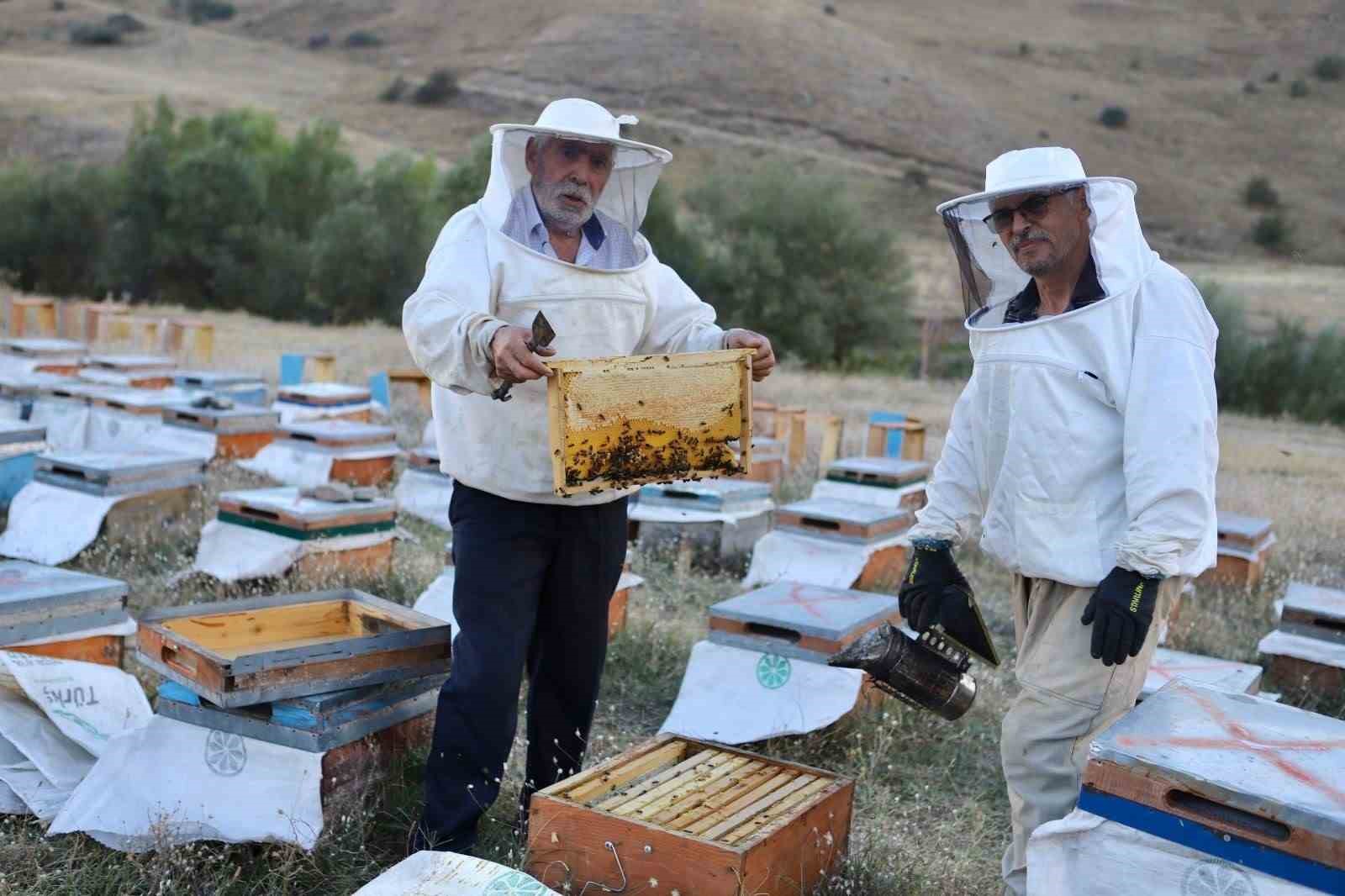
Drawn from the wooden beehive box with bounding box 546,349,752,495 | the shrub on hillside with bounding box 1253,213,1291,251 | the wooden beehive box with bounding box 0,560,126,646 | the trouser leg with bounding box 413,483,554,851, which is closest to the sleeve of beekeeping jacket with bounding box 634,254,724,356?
the wooden beehive box with bounding box 546,349,752,495

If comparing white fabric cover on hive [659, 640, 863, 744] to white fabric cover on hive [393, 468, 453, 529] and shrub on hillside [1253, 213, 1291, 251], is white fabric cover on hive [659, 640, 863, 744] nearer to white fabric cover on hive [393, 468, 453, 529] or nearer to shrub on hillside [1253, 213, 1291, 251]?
white fabric cover on hive [393, 468, 453, 529]

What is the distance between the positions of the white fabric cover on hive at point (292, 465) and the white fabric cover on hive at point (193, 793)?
3.87 meters

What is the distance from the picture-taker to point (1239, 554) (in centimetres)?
652

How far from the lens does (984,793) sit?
13.9 feet

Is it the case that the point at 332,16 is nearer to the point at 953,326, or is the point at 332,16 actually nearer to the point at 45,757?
the point at 953,326

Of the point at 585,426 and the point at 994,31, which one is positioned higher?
the point at 994,31

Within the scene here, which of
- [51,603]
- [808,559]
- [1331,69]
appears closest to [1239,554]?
[808,559]

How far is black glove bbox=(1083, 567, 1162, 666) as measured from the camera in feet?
8.47

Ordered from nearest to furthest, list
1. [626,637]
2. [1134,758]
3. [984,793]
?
[1134,758] → [984,793] → [626,637]

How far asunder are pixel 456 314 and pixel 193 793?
1574mm

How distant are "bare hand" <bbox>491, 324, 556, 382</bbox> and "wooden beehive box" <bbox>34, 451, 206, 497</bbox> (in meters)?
4.06

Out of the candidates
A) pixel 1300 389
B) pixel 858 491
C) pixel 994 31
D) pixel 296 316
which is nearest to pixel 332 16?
pixel 994 31

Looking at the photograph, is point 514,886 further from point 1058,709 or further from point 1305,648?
point 1305,648

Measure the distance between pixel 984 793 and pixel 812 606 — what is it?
90cm
